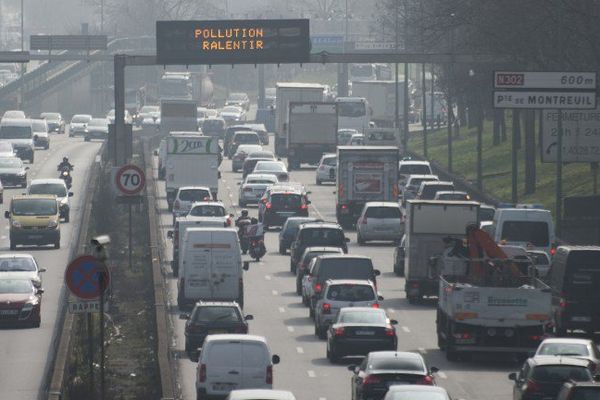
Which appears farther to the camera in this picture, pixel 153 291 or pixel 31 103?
pixel 31 103

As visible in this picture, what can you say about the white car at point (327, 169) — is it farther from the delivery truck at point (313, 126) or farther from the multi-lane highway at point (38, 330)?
the multi-lane highway at point (38, 330)

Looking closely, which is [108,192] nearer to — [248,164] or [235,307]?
[248,164]

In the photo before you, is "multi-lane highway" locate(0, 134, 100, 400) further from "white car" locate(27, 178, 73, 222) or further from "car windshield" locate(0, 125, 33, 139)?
"car windshield" locate(0, 125, 33, 139)

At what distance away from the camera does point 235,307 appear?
3825cm

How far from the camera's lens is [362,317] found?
125ft

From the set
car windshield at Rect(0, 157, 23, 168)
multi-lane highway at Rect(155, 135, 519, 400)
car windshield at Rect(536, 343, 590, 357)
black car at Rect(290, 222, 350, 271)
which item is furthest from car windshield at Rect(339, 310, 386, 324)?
car windshield at Rect(0, 157, 23, 168)

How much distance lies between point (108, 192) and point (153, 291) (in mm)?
23312

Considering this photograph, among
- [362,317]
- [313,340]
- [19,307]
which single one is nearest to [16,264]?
[19,307]

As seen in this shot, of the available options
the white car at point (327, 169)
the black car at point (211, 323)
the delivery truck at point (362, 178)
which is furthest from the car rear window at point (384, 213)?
the black car at point (211, 323)

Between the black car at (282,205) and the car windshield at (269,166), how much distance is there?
1547 cm

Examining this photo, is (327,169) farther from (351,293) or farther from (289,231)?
(351,293)

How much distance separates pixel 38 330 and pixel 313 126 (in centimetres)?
4874

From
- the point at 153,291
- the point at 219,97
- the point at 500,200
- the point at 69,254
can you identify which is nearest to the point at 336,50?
the point at 219,97

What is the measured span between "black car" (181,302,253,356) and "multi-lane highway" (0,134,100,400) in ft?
9.18
